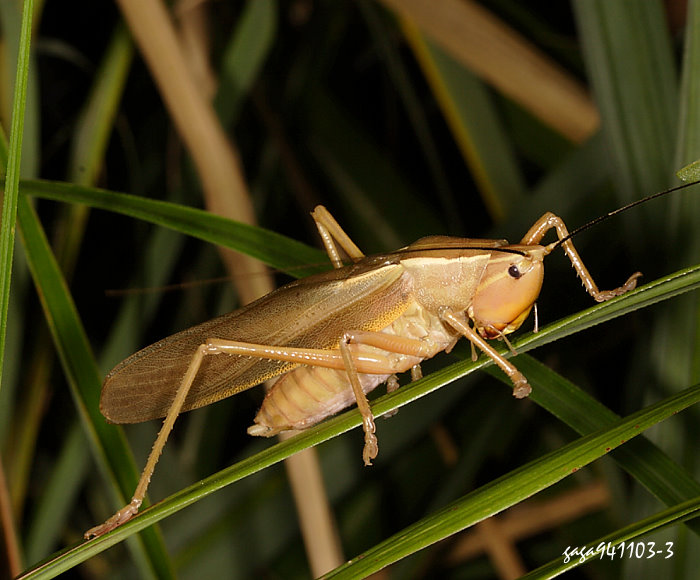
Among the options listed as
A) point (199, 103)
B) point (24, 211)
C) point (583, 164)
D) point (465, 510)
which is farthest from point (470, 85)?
point (465, 510)

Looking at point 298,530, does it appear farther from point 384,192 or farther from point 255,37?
point 255,37

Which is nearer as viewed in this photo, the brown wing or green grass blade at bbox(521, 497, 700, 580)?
green grass blade at bbox(521, 497, 700, 580)

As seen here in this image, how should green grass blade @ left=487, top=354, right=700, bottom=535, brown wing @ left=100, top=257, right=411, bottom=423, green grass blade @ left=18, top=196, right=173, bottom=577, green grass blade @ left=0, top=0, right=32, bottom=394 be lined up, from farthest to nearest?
brown wing @ left=100, top=257, right=411, bottom=423 < green grass blade @ left=18, top=196, right=173, bottom=577 < green grass blade @ left=487, top=354, right=700, bottom=535 < green grass blade @ left=0, top=0, right=32, bottom=394

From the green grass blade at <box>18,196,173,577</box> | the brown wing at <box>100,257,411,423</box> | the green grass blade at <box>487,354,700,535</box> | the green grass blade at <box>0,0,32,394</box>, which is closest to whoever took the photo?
the green grass blade at <box>0,0,32,394</box>

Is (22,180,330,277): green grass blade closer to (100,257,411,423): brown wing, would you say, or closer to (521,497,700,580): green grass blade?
(100,257,411,423): brown wing

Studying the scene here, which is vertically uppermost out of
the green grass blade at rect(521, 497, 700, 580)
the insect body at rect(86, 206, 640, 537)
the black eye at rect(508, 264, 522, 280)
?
the insect body at rect(86, 206, 640, 537)

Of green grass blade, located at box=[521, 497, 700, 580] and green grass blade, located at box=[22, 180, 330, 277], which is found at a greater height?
green grass blade, located at box=[22, 180, 330, 277]

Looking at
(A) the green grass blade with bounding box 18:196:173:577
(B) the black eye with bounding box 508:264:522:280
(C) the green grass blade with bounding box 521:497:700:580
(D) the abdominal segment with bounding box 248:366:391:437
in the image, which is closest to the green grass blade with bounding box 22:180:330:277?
(A) the green grass blade with bounding box 18:196:173:577

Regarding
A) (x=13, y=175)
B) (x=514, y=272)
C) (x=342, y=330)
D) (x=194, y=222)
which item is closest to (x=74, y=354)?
(x=194, y=222)

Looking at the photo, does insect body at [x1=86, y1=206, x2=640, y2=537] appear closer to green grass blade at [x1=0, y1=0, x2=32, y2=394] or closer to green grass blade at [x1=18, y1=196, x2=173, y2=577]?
green grass blade at [x1=18, y1=196, x2=173, y2=577]
